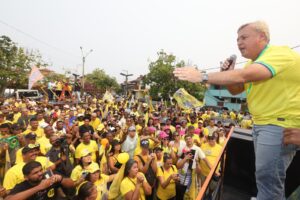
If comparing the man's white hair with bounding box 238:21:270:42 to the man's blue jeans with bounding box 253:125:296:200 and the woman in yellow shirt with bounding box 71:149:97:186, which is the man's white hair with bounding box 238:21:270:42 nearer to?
the man's blue jeans with bounding box 253:125:296:200

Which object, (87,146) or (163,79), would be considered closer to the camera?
(87,146)

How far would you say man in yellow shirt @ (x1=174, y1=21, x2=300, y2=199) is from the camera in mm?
1461

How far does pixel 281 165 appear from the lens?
62.3 inches

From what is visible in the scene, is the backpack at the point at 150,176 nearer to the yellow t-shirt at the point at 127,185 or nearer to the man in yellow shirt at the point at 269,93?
the yellow t-shirt at the point at 127,185

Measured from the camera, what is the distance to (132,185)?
3949mm

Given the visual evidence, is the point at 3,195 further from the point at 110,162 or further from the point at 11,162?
the point at 110,162

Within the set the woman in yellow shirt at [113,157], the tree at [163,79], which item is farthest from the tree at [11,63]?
the woman in yellow shirt at [113,157]

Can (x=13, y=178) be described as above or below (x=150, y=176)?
above

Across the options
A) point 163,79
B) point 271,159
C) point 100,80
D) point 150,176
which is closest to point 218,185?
point 271,159

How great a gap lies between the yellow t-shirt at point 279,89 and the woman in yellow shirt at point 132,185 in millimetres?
2767

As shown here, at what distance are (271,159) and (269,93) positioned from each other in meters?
0.45

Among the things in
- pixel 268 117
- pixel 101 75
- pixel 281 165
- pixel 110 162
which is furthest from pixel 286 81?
pixel 101 75

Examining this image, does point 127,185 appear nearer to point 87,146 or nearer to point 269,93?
point 87,146

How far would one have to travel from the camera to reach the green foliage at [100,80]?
60.0 m
